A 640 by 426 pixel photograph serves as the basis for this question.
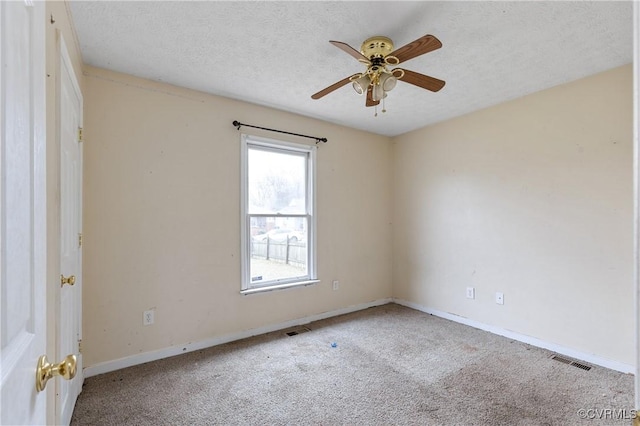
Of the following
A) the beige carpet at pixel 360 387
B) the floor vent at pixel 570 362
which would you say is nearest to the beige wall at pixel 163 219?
the beige carpet at pixel 360 387

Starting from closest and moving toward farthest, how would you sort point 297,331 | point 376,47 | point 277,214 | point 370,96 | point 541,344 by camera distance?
1. point 376,47
2. point 370,96
3. point 541,344
4. point 297,331
5. point 277,214

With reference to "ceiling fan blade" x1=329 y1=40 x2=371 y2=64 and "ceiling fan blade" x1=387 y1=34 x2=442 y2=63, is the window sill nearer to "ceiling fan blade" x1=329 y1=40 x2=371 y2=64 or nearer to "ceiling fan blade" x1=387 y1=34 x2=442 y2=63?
"ceiling fan blade" x1=329 y1=40 x2=371 y2=64

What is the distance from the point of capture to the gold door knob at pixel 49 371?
0.67 metres

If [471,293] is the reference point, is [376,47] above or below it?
above

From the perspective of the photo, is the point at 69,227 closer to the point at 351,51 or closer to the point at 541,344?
the point at 351,51

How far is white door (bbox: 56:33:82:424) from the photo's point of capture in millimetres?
1593

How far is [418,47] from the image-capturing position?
→ 1765 millimetres

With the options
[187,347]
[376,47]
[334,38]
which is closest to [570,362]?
[376,47]

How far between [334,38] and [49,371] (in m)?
2.19

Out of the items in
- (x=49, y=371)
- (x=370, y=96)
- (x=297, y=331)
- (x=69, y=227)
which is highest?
(x=370, y=96)
